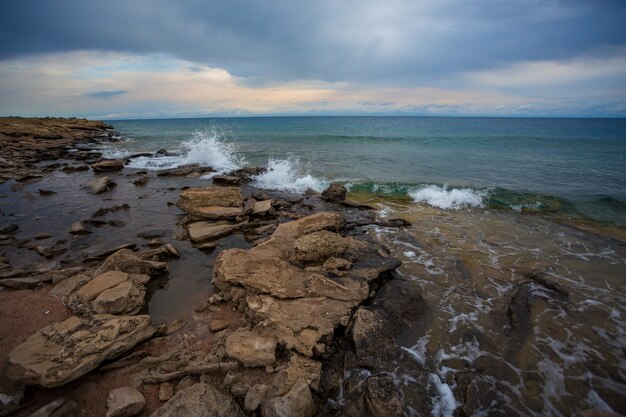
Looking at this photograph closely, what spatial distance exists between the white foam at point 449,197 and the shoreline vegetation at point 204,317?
4342mm

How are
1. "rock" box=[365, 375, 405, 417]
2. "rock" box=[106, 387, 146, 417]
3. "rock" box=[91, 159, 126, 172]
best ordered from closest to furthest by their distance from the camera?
"rock" box=[106, 387, 146, 417]
"rock" box=[365, 375, 405, 417]
"rock" box=[91, 159, 126, 172]

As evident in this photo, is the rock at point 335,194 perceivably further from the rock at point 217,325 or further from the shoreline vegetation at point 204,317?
the rock at point 217,325

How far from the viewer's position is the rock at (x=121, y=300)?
16.8 feet

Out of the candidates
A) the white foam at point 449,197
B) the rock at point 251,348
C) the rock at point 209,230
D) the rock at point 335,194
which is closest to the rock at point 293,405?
the rock at point 251,348

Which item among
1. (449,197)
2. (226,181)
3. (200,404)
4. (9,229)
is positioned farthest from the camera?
(226,181)

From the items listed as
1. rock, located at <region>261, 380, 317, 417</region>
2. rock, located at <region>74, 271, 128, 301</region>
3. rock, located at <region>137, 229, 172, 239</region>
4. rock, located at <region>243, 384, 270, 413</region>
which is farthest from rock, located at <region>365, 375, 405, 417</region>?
rock, located at <region>137, 229, 172, 239</region>

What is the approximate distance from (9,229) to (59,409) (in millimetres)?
8691

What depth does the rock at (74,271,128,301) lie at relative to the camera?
5.44 metres

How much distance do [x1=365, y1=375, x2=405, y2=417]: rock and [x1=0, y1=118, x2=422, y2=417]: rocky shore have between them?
1cm

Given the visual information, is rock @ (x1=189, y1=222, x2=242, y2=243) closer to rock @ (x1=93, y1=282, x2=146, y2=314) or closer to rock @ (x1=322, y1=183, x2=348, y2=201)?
rock @ (x1=93, y1=282, x2=146, y2=314)

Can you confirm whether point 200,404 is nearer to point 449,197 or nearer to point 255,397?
point 255,397

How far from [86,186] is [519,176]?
83.1 feet

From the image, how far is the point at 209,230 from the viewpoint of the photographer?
8.89 m

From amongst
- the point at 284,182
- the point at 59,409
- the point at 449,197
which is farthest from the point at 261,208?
the point at 449,197
